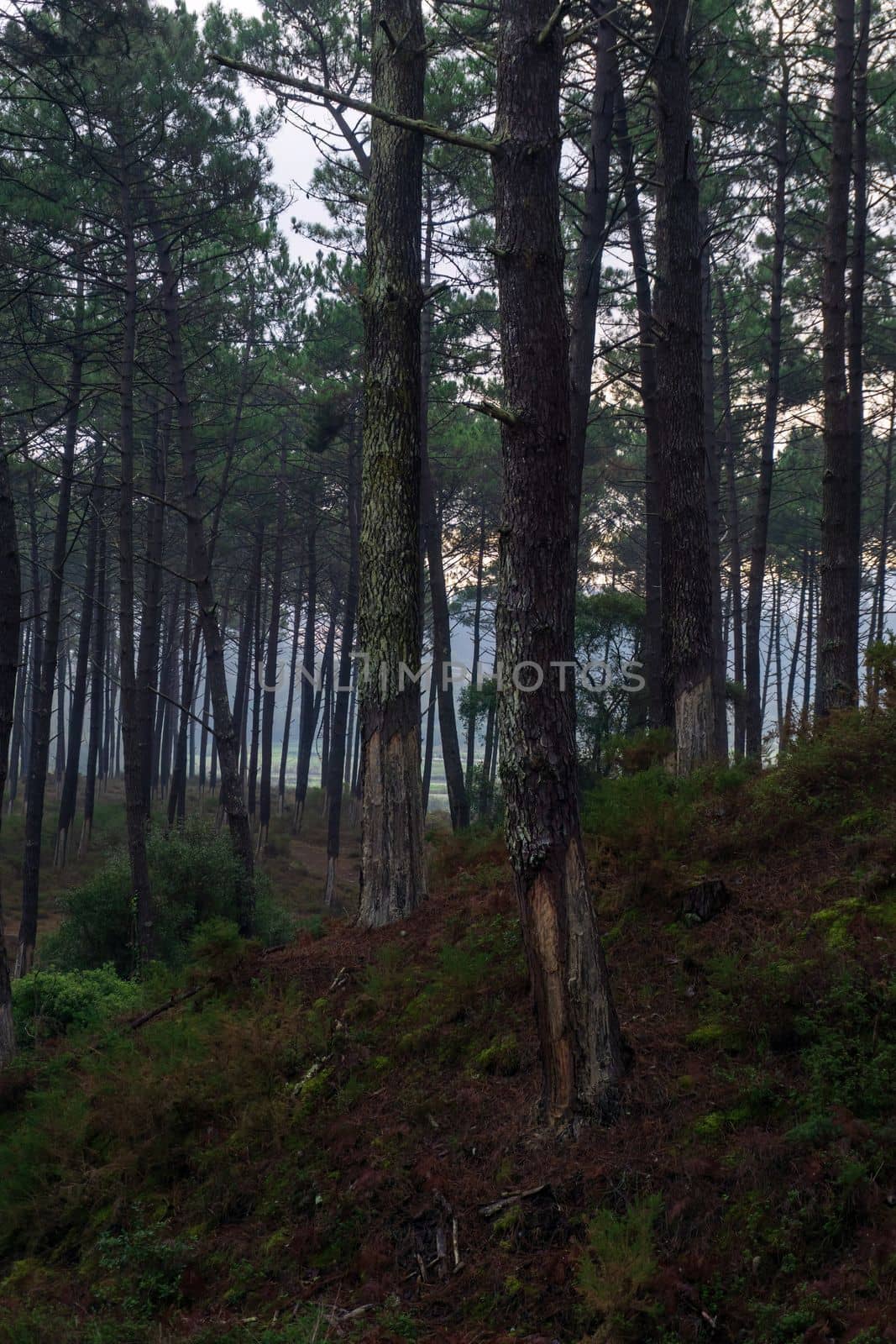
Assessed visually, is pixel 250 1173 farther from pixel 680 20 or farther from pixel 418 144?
pixel 680 20

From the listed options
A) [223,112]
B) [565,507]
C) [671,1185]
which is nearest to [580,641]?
[223,112]

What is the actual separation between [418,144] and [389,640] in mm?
4376

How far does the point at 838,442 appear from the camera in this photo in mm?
9828

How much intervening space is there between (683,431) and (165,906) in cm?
959

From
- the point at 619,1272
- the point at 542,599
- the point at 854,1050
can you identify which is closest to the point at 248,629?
the point at 542,599

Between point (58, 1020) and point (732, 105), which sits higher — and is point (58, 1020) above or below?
below

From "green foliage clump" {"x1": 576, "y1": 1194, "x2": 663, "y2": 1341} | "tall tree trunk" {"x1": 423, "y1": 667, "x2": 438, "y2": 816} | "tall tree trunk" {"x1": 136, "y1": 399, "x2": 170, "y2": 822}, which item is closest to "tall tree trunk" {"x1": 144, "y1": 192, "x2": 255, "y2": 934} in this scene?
"tall tree trunk" {"x1": 136, "y1": 399, "x2": 170, "y2": 822}

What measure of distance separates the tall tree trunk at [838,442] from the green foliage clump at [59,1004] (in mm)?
7315

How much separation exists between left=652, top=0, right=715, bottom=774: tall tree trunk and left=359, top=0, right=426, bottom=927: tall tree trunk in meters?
2.56

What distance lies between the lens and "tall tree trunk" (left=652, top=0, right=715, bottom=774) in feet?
29.6

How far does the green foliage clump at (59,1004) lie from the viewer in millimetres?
8625

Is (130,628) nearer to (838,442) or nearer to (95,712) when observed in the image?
(838,442)

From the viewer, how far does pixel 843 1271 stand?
3492 mm

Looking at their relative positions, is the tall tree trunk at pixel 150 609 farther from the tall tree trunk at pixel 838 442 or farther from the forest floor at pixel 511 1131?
the tall tree trunk at pixel 838 442
